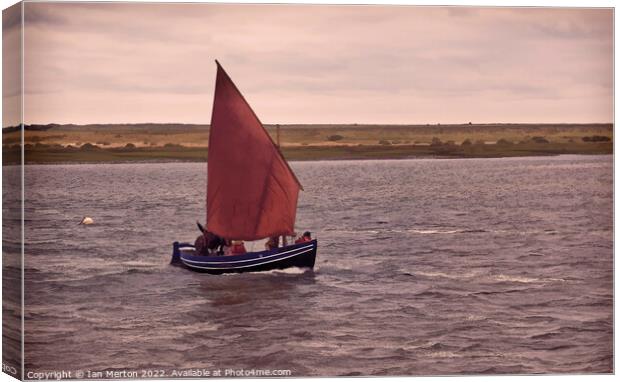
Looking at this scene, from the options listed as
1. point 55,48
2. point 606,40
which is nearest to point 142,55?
point 55,48

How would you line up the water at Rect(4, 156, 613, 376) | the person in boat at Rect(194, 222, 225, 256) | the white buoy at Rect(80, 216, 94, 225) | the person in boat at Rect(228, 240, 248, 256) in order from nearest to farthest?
the water at Rect(4, 156, 613, 376)
the white buoy at Rect(80, 216, 94, 225)
the person in boat at Rect(194, 222, 225, 256)
the person in boat at Rect(228, 240, 248, 256)

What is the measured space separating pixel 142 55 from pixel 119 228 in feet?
5.38

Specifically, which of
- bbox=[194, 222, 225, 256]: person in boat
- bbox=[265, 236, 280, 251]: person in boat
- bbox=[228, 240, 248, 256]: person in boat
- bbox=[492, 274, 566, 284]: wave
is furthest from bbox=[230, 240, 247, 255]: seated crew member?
bbox=[492, 274, 566, 284]: wave

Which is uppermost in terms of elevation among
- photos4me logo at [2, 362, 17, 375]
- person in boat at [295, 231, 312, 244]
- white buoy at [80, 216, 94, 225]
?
white buoy at [80, 216, 94, 225]

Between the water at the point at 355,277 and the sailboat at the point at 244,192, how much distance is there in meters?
0.14

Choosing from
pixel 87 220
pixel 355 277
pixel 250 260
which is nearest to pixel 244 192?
pixel 250 260

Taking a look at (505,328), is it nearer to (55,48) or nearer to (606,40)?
(606,40)

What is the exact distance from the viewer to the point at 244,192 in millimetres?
12711

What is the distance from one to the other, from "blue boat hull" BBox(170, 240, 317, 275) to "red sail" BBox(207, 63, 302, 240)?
0.21m

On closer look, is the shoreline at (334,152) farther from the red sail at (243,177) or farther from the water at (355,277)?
the red sail at (243,177)

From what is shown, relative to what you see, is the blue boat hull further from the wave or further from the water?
the wave

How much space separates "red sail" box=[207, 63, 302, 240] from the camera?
1202 cm

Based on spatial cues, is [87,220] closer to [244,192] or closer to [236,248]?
[236,248]

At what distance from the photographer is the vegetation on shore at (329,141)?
11.8 m
